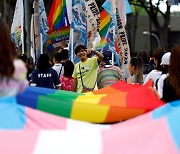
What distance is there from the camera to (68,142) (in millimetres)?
5312

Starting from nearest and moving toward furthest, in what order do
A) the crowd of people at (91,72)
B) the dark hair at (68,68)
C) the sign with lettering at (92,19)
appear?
the crowd of people at (91,72) < the dark hair at (68,68) < the sign with lettering at (92,19)

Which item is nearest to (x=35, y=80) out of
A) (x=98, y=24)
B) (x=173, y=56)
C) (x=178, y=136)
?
(x=98, y=24)

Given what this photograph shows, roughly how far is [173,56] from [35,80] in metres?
5.53

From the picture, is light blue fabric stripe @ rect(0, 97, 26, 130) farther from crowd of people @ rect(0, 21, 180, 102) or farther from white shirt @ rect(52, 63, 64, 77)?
white shirt @ rect(52, 63, 64, 77)

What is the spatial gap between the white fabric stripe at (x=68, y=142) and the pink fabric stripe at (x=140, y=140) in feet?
0.29

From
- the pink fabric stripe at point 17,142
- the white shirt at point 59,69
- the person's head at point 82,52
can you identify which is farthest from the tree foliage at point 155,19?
the pink fabric stripe at point 17,142

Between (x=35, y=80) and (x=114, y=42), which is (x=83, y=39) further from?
(x=35, y=80)

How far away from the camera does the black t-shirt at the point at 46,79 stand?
1160 cm

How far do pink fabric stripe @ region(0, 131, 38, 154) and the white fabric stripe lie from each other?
0.06 m

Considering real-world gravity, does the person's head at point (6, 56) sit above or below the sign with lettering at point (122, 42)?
above

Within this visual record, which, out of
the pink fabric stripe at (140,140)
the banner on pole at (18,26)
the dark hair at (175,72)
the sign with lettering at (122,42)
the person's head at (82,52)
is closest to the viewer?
the pink fabric stripe at (140,140)

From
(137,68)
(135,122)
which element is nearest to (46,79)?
(137,68)

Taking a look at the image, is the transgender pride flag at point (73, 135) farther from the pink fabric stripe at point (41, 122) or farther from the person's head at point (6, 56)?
the person's head at point (6, 56)

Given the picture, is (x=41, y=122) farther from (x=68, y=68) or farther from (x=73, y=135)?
(x=68, y=68)
